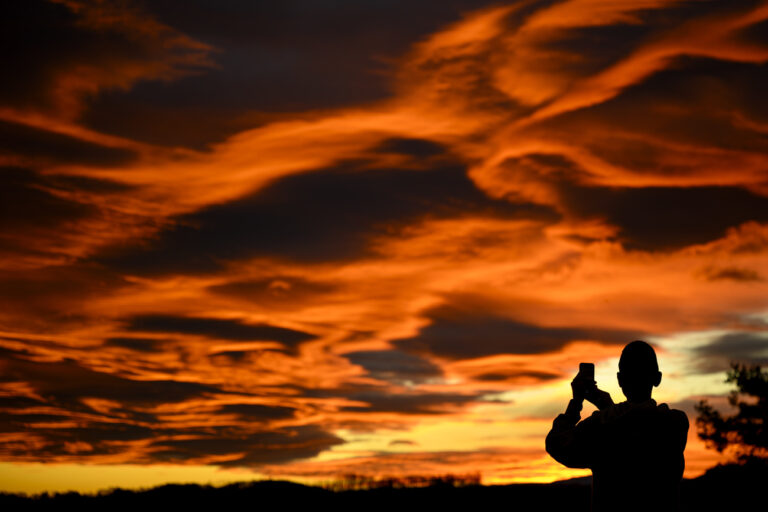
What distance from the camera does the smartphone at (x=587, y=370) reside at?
609cm

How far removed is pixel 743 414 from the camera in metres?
52.1

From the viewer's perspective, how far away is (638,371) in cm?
604

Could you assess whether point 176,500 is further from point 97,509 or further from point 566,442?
point 566,442

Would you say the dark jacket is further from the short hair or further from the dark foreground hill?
the dark foreground hill

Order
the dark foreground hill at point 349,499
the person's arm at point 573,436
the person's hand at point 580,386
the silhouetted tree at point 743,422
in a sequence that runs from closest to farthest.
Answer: the person's arm at point 573,436 < the person's hand at point 580,386 < the dark foreground hill at point 349,499 < the silhouetted tree at point 743,422

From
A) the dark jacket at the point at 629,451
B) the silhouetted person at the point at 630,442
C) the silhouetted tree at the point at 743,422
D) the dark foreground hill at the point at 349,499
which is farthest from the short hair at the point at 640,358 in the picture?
the silhouetted tree at the point at 743,422

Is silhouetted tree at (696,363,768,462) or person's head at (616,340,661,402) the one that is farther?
silhouetted tree at (696,363,768,462)

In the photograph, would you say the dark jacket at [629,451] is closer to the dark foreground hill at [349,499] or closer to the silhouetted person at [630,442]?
the silhouetted person at [630,442]

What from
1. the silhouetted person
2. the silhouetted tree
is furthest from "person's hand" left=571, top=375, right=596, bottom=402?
the silhouetted tree

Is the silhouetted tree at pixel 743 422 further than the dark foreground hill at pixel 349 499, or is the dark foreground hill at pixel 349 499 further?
the silhouetted tree at pixel 743 422

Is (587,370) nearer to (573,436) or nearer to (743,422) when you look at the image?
(573,436)

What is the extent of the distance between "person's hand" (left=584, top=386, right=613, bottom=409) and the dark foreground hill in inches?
569

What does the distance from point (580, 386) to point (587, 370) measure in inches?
4.9

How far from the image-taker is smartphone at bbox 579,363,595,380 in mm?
6094
